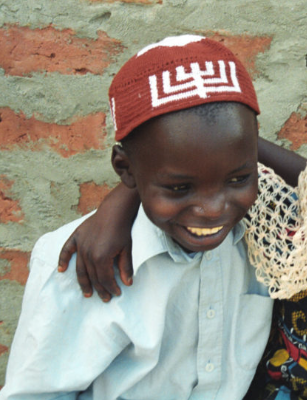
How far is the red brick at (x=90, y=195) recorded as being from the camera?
5.50 ft

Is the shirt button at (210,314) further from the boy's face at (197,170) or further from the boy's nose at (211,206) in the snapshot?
the boy's nose at (211,206)

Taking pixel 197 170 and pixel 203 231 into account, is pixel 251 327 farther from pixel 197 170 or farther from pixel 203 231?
pixel 197 170

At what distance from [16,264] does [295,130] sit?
114cm

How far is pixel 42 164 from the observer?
5.31ft

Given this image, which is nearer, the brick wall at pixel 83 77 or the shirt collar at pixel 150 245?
the shirt collar at pixel 150 245

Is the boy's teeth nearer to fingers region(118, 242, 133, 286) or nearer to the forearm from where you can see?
fingers region(118, 242, 133, 286)

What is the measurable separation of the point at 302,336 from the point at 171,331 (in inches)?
13.1

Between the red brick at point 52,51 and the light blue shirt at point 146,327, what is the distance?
59 centimetres

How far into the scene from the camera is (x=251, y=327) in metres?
1.25

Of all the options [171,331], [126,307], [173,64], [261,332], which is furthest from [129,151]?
[261,332]

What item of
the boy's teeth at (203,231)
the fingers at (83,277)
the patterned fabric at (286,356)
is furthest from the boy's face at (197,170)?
the patterned fabric at (286,356)

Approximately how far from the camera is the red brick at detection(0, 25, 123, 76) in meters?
1.46

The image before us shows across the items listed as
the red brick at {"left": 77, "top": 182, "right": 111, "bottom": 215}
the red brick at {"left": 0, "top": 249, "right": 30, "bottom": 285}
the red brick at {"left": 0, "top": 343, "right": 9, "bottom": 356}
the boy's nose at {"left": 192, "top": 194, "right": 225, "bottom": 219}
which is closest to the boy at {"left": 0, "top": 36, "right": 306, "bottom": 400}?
the boy's nose at {"left": 192, "top": 194, "right": 225, "bottom": 219}

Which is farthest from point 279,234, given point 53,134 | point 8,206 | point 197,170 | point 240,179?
point 8,206
